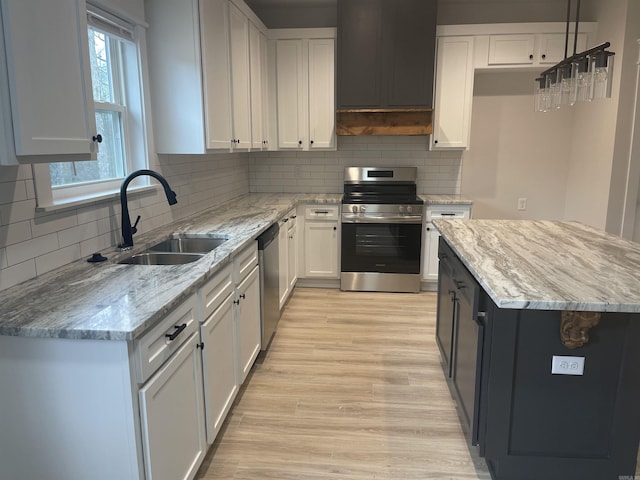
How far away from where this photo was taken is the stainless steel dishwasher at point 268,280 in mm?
2973

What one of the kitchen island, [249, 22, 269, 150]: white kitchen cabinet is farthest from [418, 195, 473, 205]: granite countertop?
the kitchen island

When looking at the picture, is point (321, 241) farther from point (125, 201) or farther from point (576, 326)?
point (576, 326)

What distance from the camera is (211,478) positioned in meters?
2.07

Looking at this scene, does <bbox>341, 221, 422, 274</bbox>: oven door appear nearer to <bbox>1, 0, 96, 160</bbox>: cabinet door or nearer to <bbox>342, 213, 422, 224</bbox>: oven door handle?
<bbox>342, 213, 422, 224</bbox>: oven door handle

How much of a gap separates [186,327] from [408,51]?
348 centimetres

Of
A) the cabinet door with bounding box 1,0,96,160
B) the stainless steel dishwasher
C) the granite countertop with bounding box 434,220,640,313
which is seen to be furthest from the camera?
the stainless steel dishwasher

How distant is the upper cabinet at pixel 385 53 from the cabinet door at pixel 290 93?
43cm

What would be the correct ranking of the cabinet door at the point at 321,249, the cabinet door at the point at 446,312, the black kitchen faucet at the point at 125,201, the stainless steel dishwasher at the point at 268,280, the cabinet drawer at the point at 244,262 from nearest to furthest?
the black kitchen faucet at the point at 125,201
the cabinet drawer at the point at 244,262
the cabinet door at the point at 446,312
the stainless steel dishwasher at the point at 268,280
the cabinet door at the point at 321,249

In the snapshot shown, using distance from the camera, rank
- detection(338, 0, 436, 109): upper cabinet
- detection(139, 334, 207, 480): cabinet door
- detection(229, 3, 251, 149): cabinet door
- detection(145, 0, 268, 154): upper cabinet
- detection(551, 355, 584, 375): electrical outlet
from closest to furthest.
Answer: detection(139, 334, 207, 480): cabinet door, detection(551, 355, 584, 375): electrical outlet, detection(145, 0, 268, 154): upper cabinet, detection(229, 3, 251, 149): cabinet door, detection(338, 0, 436, 109): upper cabinet

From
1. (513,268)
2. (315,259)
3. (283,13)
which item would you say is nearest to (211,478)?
(513,268)

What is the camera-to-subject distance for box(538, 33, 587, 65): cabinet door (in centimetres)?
422

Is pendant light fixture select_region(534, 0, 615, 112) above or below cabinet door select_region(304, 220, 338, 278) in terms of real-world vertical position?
above

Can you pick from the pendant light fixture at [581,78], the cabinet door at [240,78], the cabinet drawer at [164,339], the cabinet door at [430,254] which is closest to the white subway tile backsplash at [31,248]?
the cabinet drawer at [164,339]

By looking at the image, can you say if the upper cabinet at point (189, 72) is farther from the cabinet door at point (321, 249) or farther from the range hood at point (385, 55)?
the cabinet door at point (321, 249)
